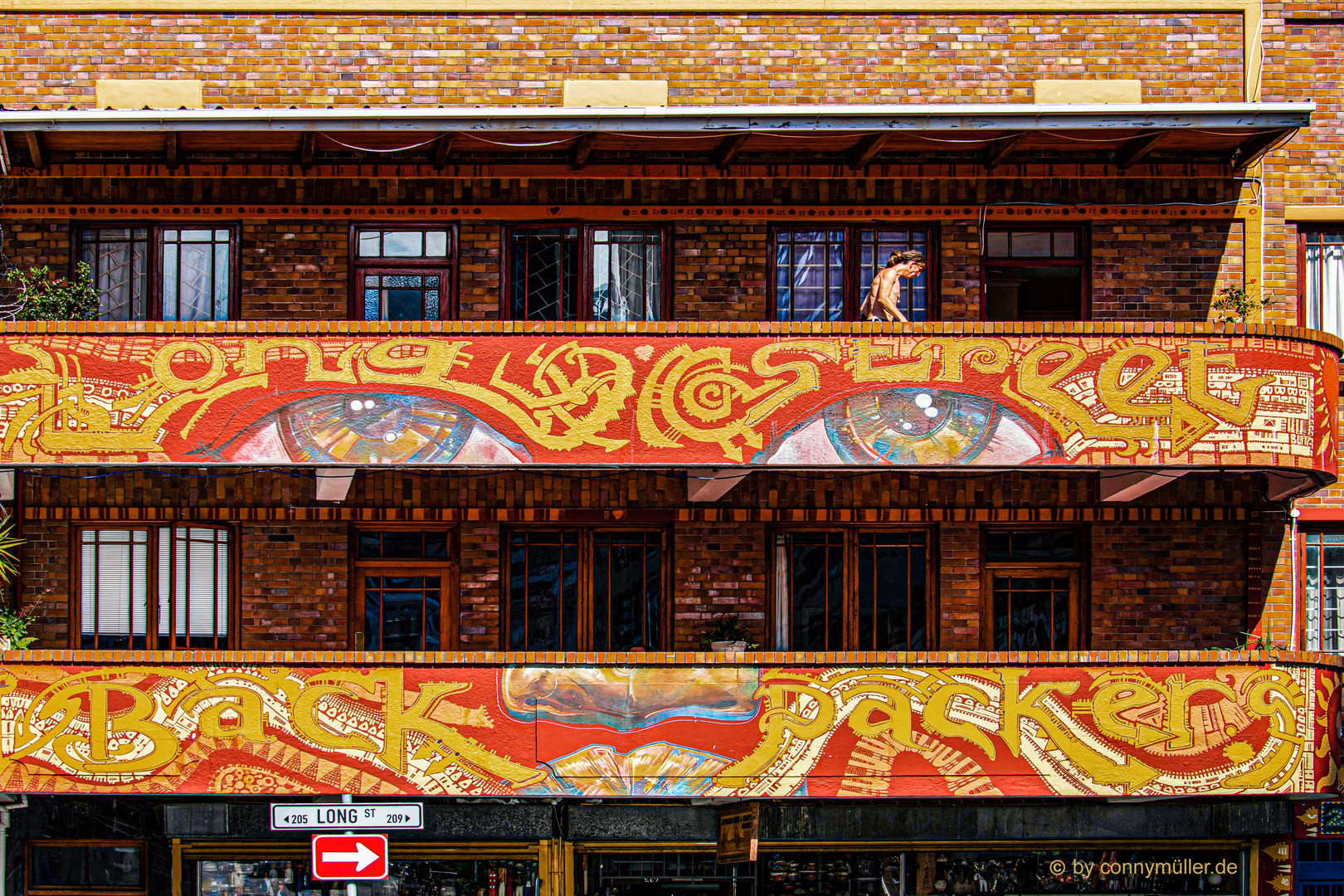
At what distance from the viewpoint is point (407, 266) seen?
1466cm

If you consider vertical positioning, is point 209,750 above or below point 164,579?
below

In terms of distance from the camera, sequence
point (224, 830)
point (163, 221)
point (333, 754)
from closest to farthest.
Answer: point (333, 754), point (224, 830), point (163, 221)

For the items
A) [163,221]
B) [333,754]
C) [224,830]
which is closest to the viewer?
[333,754]

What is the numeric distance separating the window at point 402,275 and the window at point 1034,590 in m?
6.67

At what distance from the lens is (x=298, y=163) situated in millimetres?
14398

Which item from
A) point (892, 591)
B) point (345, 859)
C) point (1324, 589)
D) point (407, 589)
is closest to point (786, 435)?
point (892, 591)

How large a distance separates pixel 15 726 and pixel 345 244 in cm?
588

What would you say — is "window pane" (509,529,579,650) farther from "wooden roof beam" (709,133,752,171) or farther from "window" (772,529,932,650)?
"wooden roof beam" (709,133,752,171)

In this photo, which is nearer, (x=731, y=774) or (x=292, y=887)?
(x=731, y=774)

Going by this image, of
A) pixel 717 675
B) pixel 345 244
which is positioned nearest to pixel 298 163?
pixel 345 244

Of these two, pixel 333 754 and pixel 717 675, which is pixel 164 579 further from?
pixel 717 675

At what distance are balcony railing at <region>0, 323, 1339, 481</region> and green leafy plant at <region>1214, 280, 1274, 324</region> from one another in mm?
1369

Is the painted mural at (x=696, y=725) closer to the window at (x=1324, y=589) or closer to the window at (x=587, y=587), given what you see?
the window at (x=587, y=587)

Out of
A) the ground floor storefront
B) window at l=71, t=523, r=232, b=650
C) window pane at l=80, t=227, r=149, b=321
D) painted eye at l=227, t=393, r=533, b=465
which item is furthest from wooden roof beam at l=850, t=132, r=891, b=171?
window at l=71, t=523, r=232, b=650
